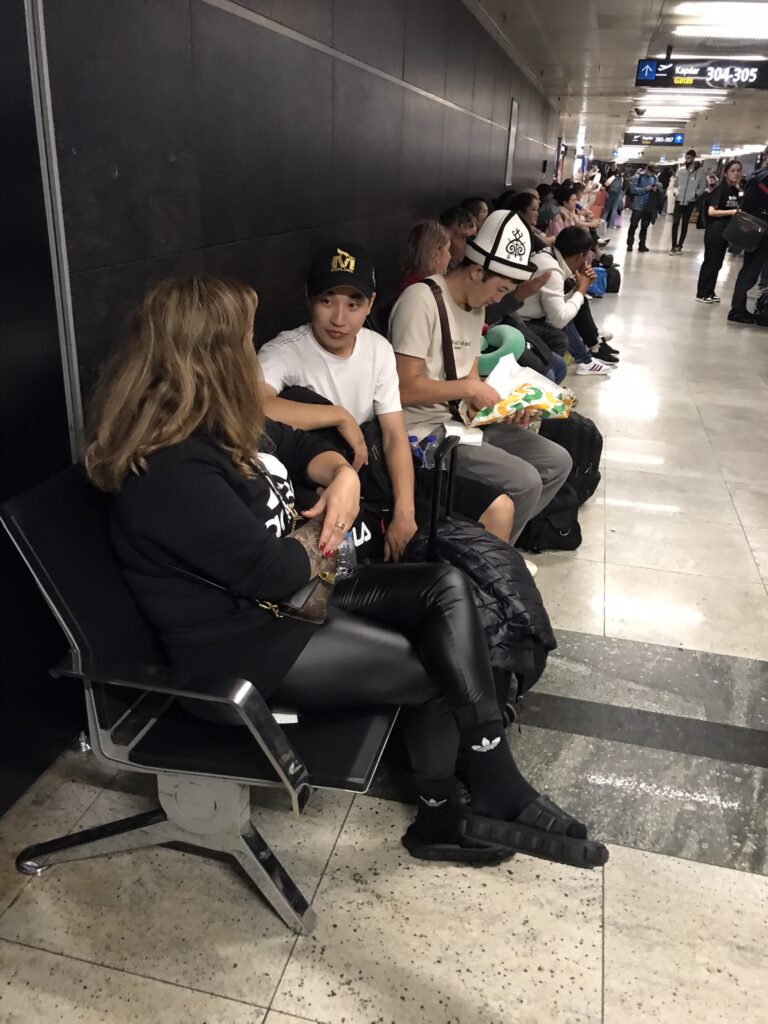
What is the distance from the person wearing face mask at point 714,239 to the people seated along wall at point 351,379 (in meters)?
8.25

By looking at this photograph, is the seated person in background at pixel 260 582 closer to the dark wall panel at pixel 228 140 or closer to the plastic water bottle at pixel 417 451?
the dark wall panel at pixel 228 140

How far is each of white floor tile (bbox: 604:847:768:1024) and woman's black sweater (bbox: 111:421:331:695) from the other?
0.89 m

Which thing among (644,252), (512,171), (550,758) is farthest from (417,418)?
(644,252)

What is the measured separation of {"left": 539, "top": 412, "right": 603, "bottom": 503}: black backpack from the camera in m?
3.65

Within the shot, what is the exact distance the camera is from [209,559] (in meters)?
1.45

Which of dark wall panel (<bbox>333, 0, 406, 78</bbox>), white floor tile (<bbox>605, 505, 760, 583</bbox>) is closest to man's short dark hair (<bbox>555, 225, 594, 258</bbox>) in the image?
dark wall panel (<bbox>333, 0, 406, 78</bbox>)

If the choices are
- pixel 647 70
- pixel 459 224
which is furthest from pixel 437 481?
pixel 647 70

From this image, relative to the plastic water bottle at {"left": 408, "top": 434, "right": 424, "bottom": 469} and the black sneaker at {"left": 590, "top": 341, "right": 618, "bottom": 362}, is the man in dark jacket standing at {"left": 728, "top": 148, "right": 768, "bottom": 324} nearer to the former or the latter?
the black sneaker at {"left": 590, "top": 341, "right": 618, "bottom": 362}

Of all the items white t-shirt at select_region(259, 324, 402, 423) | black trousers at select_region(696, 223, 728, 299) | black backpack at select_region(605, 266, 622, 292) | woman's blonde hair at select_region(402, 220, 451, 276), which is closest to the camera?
white t-shirt at select_region(259, 324, 402, 423)

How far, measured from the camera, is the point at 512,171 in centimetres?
1114

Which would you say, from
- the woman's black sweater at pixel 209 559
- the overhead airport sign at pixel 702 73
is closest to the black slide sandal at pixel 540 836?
the woman's black sweater at pixel 209 559

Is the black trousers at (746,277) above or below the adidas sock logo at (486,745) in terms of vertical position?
above

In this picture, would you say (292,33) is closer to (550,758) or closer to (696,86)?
(550,758)

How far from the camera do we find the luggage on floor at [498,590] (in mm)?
2020
